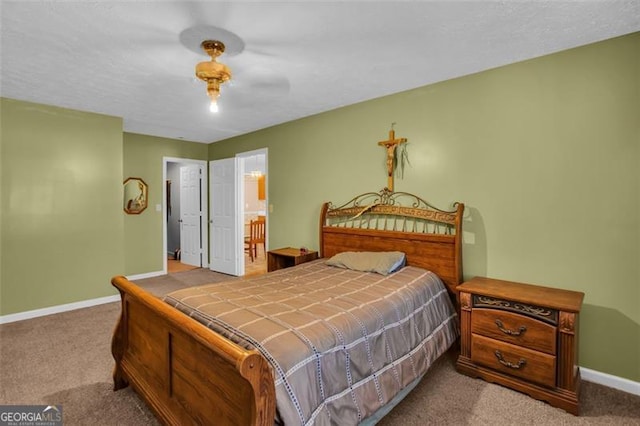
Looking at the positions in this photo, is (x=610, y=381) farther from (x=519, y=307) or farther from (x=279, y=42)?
(x=279, y=42)

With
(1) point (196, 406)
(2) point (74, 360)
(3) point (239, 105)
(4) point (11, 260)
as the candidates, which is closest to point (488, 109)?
(3) point (239, 105)

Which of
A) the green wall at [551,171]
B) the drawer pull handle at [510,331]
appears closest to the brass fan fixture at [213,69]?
the green wall at [551,171]

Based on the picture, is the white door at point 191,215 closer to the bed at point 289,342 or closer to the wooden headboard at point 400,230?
the wooden headboard at point 400,230

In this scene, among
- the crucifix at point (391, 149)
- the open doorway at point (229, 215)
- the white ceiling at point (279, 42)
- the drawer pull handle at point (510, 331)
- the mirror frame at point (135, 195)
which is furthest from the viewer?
the open doorway at point (229, 215)

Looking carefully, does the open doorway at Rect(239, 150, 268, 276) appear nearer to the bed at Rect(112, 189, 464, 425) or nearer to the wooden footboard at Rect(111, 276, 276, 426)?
the bed at Rect(112, 189, 464, 425)

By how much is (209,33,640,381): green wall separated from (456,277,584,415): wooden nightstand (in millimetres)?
261

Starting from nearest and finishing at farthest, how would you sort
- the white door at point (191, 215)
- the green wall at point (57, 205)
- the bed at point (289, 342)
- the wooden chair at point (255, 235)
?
the bed at point (289, 342)
the green wall at point (57, 205)
the white door at point (191, 215)
the wooden chair at point (255, 235)

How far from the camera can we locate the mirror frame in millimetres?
5121

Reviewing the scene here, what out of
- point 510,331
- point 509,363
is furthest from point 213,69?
point 509,363

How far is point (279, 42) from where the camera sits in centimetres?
223

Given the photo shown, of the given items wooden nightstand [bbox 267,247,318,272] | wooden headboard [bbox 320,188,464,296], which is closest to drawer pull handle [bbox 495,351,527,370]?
wooden headboard [bbox 320,188,464,296]

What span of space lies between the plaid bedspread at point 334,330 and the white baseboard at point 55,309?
278 centimetres

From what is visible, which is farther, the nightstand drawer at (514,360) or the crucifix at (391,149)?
the crucifix at (391,149)

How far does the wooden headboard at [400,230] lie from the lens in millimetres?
2822
